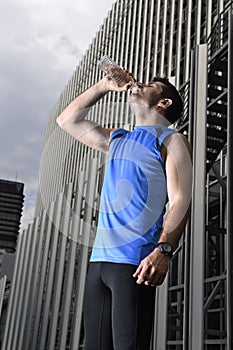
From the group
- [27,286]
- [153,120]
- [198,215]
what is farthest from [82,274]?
[153,120]

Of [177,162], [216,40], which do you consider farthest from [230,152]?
[177,162]

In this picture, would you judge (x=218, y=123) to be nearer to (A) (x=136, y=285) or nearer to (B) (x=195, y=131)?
(B) (x=195, y=131)

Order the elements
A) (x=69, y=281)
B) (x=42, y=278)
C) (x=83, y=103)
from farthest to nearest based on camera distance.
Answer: (x=42, y=278) → (x=69, y=281) → (x=83, y=103)

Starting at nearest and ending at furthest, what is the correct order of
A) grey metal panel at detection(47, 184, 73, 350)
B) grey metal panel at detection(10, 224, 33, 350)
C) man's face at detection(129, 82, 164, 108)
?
1. man's face at detection(129, 82, 164, 108)
2. grey metal panel at detection(47, 184, 73, 350)
3. grey metal panel at detection(10, 224, 33, 350)

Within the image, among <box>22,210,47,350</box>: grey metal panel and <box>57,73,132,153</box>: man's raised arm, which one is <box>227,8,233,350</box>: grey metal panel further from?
<box>22,210,47,350</box>: grey metal panel

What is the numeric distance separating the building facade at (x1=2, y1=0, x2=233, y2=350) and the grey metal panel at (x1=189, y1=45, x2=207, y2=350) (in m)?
0.01

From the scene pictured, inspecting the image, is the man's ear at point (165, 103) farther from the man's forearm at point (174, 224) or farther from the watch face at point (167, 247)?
the watch face at point (167, 247)

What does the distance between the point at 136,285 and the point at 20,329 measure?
531 inches

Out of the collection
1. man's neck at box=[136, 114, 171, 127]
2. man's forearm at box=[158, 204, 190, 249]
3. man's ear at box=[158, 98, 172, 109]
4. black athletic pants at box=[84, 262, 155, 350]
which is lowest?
black athletic pants at box=[84, 262, 155, 350]

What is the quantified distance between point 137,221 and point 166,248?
0.17 metres

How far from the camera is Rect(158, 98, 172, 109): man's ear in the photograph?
223 cm

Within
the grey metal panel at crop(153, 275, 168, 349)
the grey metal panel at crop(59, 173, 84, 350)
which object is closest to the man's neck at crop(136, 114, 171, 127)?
the grey metal panel at crop(153, 275, 168, 349)

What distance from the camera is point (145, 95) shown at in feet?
7.27

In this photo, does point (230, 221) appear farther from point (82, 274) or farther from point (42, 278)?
point (42, 278)
